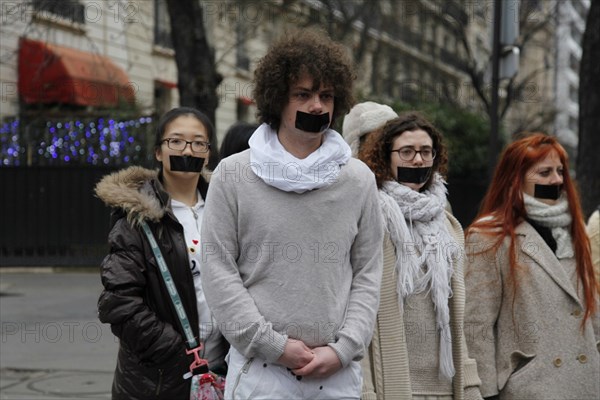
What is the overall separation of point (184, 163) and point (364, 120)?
861 millimetres

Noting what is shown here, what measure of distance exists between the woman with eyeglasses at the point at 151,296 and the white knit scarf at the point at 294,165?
0.82 metres

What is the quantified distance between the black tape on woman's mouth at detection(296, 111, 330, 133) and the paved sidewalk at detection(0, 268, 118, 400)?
181 inches

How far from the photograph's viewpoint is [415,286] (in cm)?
381

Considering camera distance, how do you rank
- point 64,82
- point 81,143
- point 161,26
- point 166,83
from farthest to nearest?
1. point 161,26
2. point 166,83
3. point 64,82
4. point 81,143

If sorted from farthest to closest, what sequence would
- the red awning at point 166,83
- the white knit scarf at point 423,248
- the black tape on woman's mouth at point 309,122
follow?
1. the red awning at point 166,83
2. the white knit scarf at point 423,248
3. the black tape on woman's mouth at point 309,122

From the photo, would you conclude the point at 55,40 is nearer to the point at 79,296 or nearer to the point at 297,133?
the point at 79,296

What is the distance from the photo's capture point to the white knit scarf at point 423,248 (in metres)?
3.79

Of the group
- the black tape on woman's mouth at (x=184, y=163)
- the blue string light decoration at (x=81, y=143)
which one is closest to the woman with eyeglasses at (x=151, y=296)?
the black tape on woman's mouth at (x=184, y=163)

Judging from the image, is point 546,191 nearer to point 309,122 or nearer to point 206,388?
point 309,122

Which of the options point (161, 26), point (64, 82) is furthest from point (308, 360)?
point (161, 26)

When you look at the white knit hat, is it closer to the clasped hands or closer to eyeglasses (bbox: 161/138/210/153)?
eyeglasses (bbox: 161/138/210/153)

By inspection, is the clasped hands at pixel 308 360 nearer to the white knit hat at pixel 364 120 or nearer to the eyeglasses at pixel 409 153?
the eyeglasses at pixel 409 153

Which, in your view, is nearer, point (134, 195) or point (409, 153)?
point (134, 195)

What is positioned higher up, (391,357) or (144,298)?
(144,298)
